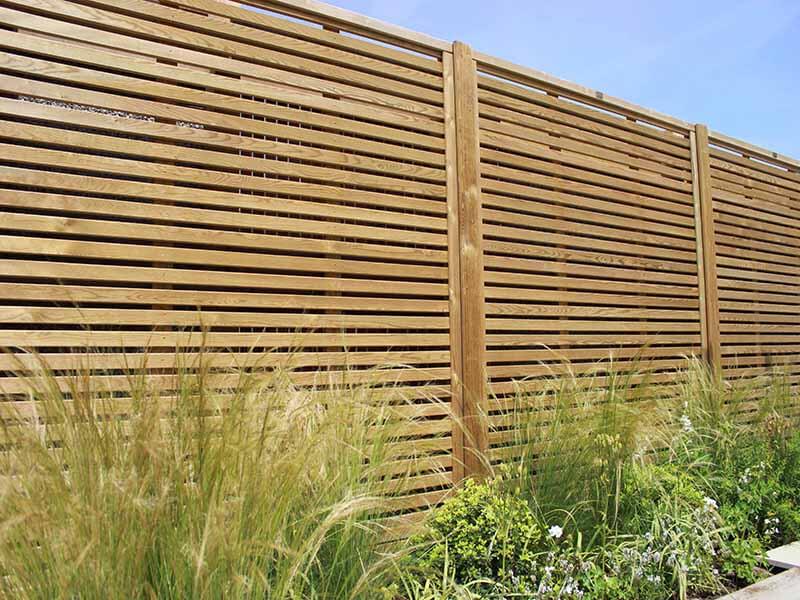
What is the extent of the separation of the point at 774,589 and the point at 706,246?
Answer: 11.3ft

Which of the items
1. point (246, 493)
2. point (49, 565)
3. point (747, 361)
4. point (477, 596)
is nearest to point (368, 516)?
point (477, 596)

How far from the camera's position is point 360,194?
3568mm

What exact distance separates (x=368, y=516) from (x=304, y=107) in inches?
81.2

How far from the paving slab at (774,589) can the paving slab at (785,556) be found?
0.15m

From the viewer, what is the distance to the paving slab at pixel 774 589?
2.98 metres

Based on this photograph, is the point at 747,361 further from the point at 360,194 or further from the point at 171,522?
the point at 171,522

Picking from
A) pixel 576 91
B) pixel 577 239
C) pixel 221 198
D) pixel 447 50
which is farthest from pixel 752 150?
pixel 221 198

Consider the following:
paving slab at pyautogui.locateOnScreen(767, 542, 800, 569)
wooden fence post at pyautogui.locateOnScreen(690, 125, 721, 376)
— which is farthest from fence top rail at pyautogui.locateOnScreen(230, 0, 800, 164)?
paving slab at pyautogui.locateOnScreen(767, 542, 800, 569)

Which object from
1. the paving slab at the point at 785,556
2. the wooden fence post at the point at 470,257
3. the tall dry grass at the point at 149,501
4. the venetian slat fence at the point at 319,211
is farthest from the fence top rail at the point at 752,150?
the tall dry grass at the point at 149,501

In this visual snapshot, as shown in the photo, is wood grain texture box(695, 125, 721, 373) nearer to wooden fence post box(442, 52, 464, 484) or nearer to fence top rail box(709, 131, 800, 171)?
fence top rail box(709, 131, 800, 171)

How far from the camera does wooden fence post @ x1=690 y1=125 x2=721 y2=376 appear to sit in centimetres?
581

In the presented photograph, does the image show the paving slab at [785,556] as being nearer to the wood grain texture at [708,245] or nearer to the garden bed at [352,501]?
the garden bed at [352,501]

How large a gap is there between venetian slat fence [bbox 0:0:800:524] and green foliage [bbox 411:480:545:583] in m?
0.25

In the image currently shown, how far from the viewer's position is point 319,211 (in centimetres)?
339
